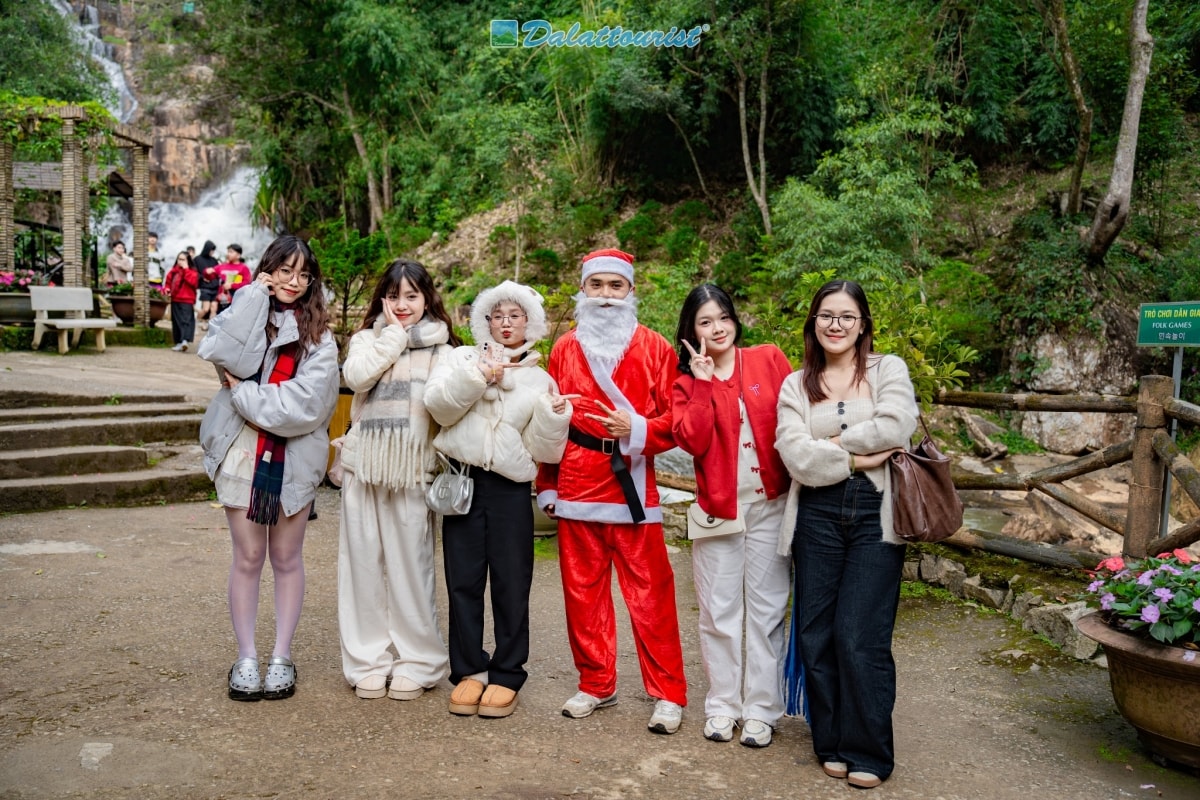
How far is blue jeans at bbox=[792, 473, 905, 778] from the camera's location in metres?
3.07

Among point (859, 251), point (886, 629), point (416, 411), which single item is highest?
point (859, 251)

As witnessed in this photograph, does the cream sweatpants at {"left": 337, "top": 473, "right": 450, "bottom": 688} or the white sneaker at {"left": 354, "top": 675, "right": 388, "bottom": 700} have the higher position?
the cream sweatpants at {"left": 337, "top": 473, "right": 450, "bottom": 688}

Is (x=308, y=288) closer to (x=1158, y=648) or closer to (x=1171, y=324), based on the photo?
(x=1158, y=648)

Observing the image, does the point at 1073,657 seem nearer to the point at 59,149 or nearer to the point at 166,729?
the point at 166,729

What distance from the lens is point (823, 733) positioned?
10.4ft

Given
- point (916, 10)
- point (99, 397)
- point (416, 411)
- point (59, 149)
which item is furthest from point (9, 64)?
point (416, 411)

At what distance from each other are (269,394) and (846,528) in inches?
86.2

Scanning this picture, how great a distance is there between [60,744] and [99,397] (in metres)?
5.95

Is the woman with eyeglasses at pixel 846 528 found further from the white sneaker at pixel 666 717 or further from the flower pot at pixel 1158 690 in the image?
the flower pot at pixel 1158 690

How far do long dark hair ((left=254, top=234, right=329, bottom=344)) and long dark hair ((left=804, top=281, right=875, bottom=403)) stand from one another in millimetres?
1935

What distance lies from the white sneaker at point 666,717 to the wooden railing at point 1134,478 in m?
2.48

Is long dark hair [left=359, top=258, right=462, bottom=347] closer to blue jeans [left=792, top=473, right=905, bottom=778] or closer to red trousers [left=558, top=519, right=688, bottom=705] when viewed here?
red trousers [left=558, top=519, right=688, bottom=705]

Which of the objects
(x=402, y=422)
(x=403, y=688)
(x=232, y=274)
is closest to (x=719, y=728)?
(x=403, y=688)

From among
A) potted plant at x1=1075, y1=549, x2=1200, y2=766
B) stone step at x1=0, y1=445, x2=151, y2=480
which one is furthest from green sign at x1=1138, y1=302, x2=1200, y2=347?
stone step at x1=0, y1=445, x2=151, y2=480
